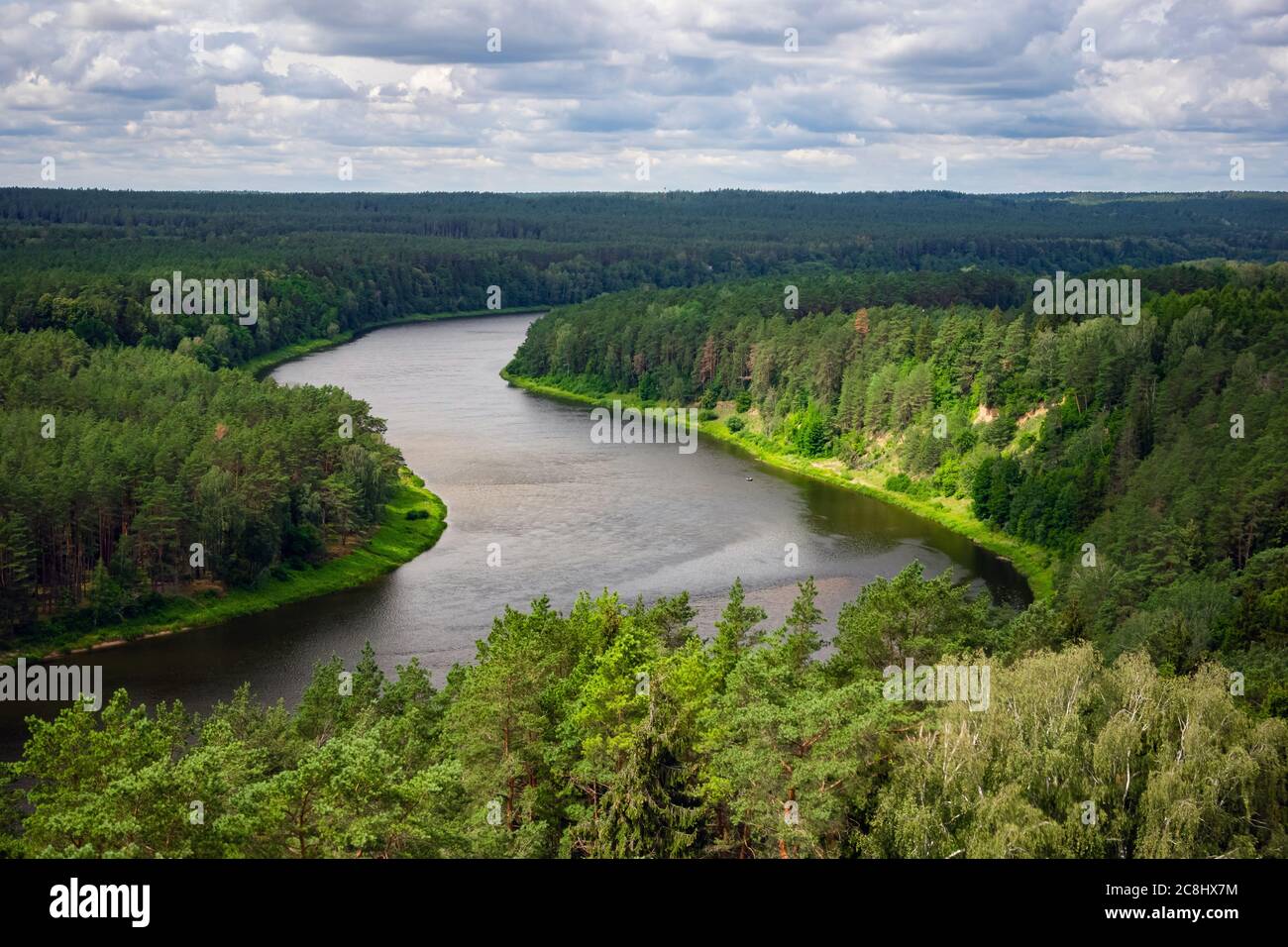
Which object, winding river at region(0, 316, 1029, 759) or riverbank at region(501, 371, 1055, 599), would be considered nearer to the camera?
winding river at region(0, 316, 1029, 759)

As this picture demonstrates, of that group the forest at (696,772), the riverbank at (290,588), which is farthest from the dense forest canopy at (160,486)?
the forest at (696,772)

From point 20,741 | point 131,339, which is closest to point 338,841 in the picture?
point 20,741

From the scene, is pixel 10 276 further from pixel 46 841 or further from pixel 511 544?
pixel 46 841

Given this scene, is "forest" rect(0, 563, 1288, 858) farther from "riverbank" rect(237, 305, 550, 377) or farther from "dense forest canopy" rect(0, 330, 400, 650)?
"riverbank" rect(237, 305, 550, 377)

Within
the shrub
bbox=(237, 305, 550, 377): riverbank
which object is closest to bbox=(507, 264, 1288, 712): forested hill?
the shrub

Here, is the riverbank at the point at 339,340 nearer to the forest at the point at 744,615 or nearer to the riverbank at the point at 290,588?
the forest at the point at 744,615

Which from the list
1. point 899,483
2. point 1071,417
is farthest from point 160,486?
point 1071,417
